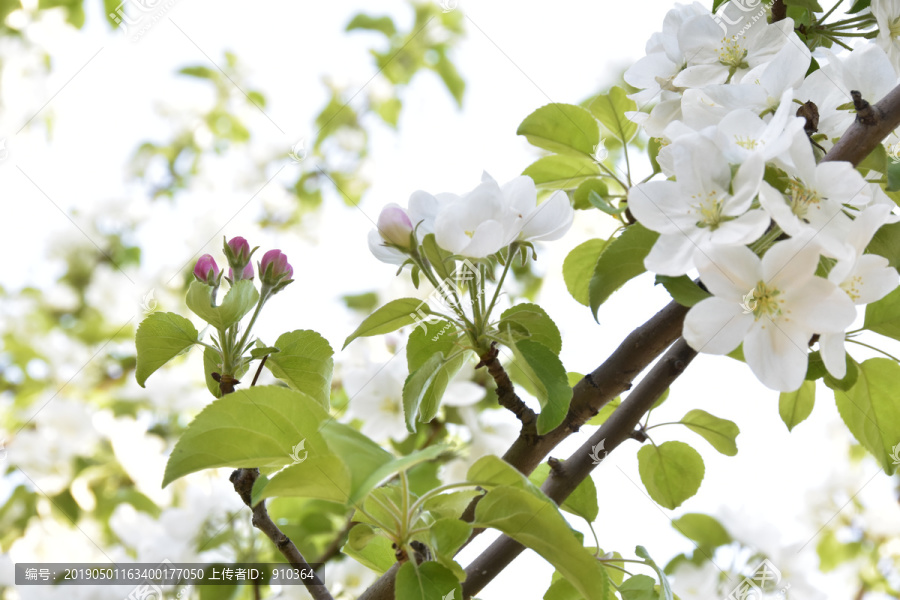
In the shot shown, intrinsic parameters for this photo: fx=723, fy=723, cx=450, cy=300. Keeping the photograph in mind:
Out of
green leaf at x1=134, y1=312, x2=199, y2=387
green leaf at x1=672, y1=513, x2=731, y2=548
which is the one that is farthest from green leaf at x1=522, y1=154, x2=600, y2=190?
green leaf at x1=672, y1=513, x2=731, y2=548

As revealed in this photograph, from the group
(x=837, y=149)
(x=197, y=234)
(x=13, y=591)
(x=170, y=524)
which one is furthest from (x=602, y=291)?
(x=197, y=234)

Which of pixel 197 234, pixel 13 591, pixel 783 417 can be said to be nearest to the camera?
pixel 783 417

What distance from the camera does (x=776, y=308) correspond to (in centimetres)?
43

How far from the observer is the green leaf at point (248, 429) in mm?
439

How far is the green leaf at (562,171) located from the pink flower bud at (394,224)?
0.66ft

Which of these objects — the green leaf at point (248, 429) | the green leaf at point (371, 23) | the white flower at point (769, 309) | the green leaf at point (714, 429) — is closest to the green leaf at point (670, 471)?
the green leaf at point (714, 429)

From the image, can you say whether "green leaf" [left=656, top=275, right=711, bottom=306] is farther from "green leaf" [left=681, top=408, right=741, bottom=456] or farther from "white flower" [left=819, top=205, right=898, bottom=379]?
→ "green leaf" [left=681, top=408, right=741, bottom=456]

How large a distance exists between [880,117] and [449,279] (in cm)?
32

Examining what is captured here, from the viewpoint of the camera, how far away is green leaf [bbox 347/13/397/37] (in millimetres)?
1930

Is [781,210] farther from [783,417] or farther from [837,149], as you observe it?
[783,417]

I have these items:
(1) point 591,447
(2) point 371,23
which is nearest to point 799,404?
(1) point 591,447

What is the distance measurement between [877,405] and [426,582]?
372mm

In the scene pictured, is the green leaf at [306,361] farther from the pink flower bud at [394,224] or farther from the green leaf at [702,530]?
the green leaf at [702,530]

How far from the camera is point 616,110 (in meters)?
0.73
